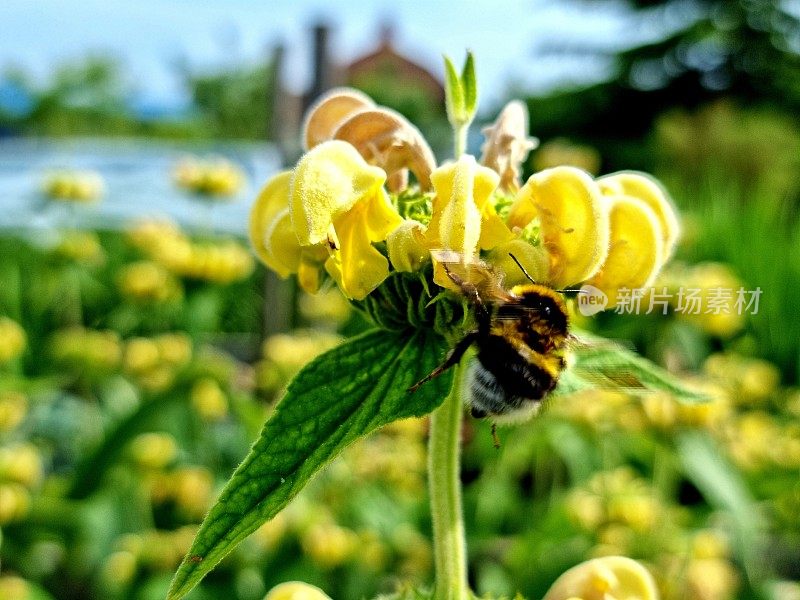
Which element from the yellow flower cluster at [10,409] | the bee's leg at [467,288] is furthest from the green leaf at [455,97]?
the yellow flower cluster at [10,409]

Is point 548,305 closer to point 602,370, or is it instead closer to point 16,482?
point 602,370

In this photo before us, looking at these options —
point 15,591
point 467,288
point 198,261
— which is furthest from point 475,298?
point 198,261

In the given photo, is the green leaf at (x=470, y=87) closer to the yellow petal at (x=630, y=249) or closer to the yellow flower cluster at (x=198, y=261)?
the yellow petal at (x=630, y=249)

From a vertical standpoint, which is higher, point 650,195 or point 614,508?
point 650,195

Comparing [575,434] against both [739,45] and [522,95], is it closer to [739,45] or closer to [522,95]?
[522,95]

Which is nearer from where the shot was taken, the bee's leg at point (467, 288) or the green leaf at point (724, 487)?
the bee's leg at point (467, 288)

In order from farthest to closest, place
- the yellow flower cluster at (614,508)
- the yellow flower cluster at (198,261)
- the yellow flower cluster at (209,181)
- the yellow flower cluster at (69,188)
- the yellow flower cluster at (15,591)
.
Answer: the yellow flower cluster at (69,188)
the yellow flower cluster at (209,181)
the yellow flower cluster at (198,261)
the yellow flower cluster at (614,508)
the yellow flower cluster at (15,591)
